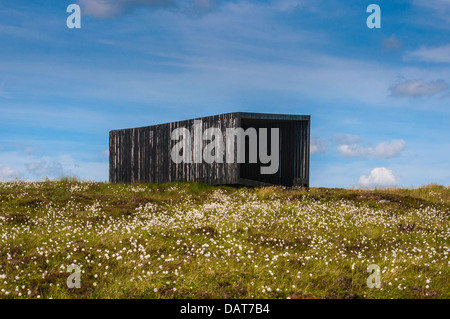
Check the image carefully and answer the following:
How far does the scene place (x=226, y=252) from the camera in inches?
413

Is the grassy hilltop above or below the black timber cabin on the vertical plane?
below

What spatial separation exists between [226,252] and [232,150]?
15.4 m

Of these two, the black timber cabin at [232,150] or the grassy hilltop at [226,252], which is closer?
the grassy hilltop at [226,252]

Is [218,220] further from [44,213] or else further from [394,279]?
[44,213]

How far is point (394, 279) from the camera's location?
9219 mm

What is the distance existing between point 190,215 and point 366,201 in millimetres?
10562

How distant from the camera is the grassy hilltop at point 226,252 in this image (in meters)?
8.47

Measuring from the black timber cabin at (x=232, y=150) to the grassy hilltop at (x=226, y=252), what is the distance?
8.39 meters

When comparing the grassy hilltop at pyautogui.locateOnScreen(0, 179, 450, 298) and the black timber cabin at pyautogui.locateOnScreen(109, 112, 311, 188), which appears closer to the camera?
the grassy hilltop at pyautogui.locateOnScreen(0, 179, 450, 298)

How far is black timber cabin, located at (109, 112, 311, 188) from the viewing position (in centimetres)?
2609

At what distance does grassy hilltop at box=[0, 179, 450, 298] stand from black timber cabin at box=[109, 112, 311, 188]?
8395 millimetres

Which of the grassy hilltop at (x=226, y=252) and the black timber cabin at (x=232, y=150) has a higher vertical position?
the black timber cabin at (x=232, y=150)
